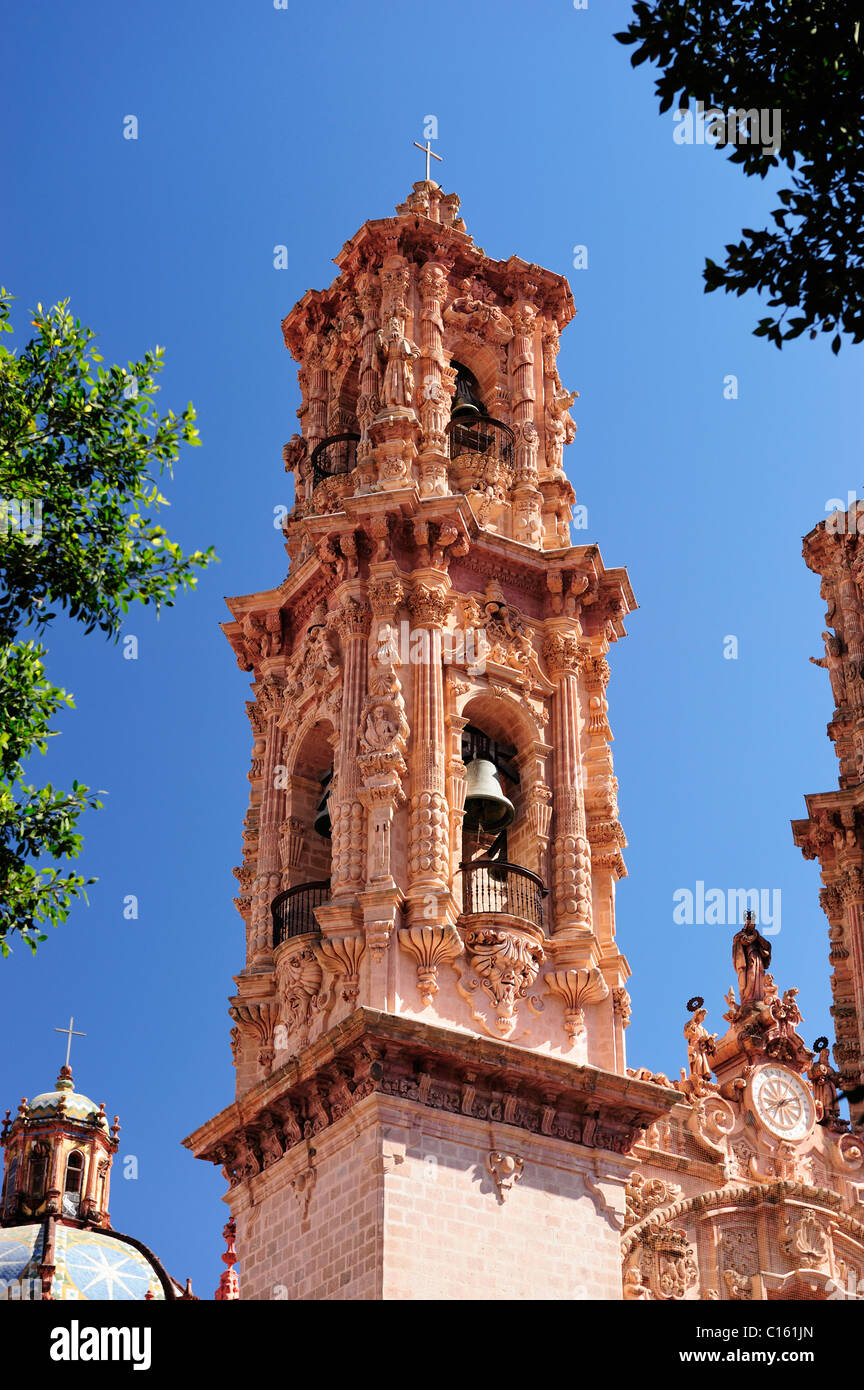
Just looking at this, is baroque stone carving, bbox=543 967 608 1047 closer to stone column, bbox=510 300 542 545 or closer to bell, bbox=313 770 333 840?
bell, bbox=313 770 333 840

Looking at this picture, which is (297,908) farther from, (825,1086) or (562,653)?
(825,1086)

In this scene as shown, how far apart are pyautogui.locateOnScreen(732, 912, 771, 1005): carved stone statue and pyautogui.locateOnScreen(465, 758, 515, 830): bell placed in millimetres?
6520

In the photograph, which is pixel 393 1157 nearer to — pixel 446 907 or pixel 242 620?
pixel 446 907

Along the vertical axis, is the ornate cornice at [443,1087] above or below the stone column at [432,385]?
below

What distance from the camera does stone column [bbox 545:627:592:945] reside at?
94.5 ft

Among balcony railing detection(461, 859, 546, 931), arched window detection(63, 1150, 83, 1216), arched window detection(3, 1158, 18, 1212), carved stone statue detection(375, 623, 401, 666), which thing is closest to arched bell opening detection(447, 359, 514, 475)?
carved stone statue detection(375, 623, 401, 666)

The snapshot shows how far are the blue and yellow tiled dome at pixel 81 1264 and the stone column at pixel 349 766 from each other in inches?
1342

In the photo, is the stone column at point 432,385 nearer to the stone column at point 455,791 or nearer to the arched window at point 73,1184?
the stone column at point 455,791

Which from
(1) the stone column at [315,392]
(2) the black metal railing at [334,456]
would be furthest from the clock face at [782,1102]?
(1) the stone column at [315,392]

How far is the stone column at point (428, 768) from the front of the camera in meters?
27.5

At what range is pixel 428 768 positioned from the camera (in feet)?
93.7

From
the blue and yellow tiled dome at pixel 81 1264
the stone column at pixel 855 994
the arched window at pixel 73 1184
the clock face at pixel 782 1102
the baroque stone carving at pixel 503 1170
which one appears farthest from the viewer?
the arched window at pixel 73 1184
